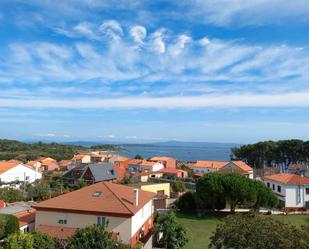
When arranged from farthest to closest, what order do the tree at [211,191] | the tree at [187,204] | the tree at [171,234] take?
the tree at [187,204], the tree at [211,191], the tree at [171,234]

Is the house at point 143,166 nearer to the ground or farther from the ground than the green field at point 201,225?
farther from the ground

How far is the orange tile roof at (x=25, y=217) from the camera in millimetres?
27416

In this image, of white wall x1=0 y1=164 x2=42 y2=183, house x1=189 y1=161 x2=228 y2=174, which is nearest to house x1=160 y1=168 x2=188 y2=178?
house x1=189 y1=161 x2=228 y2=174

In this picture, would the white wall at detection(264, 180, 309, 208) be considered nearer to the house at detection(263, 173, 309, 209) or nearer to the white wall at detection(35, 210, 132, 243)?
the house at detection(263, 173, 309, 209)

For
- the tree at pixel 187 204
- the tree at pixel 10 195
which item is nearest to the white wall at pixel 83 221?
the tree at pixel 10 195

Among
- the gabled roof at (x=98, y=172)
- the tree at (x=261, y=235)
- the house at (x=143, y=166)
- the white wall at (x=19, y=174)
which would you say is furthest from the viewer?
the house at (x=143, y=166)

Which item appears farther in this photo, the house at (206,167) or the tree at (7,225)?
the house at (206,167)

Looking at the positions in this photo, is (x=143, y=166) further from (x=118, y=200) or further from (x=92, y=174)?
(x=118, y=200)

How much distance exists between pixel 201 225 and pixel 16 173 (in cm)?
3847

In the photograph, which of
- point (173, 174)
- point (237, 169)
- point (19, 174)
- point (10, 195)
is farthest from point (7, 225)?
point (237, 169)

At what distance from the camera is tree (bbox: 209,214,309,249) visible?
15758 millimetres

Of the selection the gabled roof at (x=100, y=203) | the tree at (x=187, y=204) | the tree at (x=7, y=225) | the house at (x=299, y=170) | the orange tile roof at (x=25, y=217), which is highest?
the gabled roof at (x=100, y=203)

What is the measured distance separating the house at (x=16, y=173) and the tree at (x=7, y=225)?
3643 centimetres

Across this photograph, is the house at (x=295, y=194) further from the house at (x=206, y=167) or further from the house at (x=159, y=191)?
the house at (x=206, y=167)
